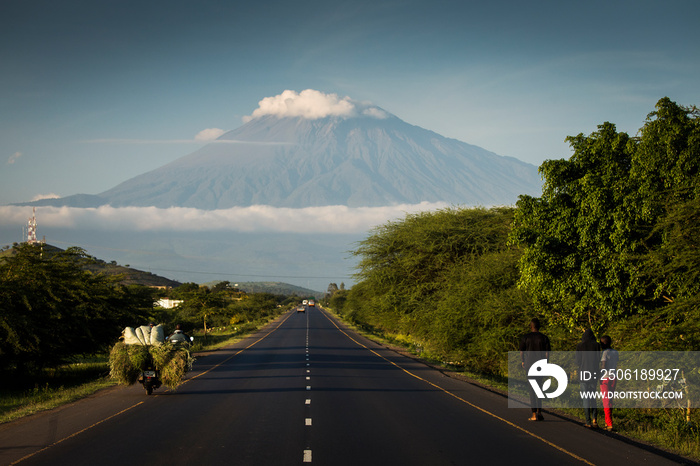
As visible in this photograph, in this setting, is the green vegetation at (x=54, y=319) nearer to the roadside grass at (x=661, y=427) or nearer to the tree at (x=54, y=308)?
the tree at (x=54, y=308)

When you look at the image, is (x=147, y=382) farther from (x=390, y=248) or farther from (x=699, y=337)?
(x=390, y=248)

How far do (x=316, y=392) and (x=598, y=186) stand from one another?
9.34 meters

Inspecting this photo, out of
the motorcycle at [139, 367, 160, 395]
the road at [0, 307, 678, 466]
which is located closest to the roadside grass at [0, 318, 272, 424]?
the road at [0, 307, 678, 466]

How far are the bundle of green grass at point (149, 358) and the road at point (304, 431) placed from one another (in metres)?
0.56

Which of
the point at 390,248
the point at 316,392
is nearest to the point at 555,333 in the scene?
the point at 316,392

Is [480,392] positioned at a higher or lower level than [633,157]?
lower

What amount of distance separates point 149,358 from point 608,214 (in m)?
12.4

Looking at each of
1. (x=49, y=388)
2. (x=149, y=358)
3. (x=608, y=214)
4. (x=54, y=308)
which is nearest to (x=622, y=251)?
(x=608, y=214)

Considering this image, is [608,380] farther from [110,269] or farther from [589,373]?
[110,269]

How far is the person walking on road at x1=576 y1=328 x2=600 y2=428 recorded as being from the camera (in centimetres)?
1137

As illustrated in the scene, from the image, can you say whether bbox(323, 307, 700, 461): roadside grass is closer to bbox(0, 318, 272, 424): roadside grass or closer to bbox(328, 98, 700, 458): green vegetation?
bbox(328, 98, 700, 458): green vegetation

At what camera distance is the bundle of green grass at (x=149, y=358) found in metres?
15.1

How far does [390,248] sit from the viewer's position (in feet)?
138

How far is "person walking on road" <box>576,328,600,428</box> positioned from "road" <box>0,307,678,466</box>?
1.15 feet
